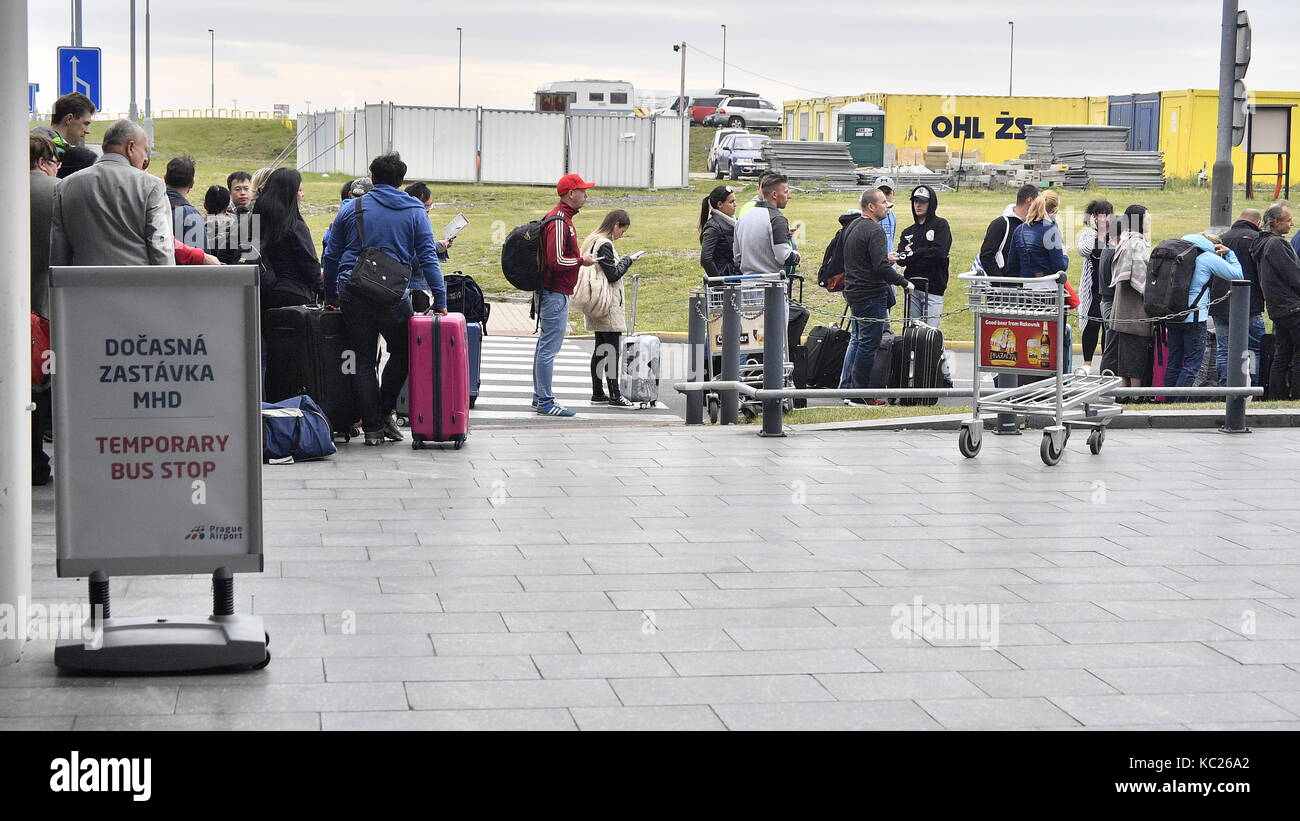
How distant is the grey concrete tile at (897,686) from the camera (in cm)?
517

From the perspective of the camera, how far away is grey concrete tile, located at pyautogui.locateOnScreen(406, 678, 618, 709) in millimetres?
5020

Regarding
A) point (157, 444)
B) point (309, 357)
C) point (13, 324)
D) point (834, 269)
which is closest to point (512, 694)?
point (157, 444)

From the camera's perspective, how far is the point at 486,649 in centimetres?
567

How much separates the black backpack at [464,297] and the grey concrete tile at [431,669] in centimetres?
738

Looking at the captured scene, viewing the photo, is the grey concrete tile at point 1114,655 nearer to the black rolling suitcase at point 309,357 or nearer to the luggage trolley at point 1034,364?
the luggage trolley at point 1034,364

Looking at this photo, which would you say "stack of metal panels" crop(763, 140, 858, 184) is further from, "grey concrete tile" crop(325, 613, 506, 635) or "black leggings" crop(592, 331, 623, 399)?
"grey concrete tile" crop(325, 613, 506, 635)

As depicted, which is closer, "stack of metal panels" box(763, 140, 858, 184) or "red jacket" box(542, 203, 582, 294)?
"red jacket" box(542, 203, 582, 294)

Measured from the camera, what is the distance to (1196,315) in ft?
42.9

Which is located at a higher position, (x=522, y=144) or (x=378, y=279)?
(x=522, y=144)

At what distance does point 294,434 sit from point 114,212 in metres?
1.95

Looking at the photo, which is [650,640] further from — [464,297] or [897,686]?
[464,297]

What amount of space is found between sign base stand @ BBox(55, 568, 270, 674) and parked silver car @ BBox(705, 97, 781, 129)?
6399 cm

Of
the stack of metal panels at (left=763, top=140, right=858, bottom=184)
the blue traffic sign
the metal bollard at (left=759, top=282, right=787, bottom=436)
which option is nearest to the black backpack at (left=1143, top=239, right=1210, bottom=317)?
the metal bollard at (left=759, top=282, right=787, bottom=436)
